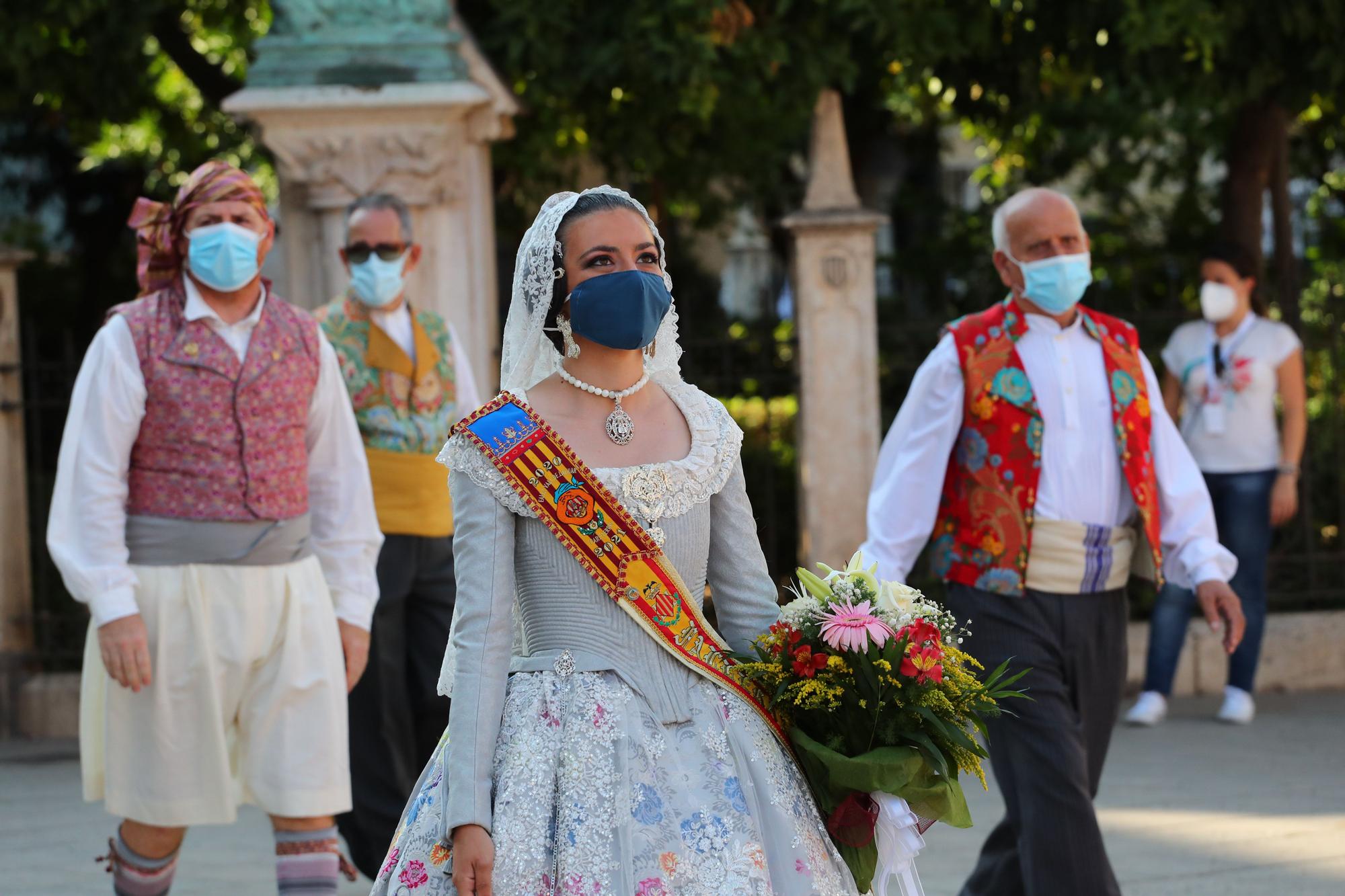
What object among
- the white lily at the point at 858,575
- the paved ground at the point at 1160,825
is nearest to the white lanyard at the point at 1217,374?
the paved ground at the point at 1160,825

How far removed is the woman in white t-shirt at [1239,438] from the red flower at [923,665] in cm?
576

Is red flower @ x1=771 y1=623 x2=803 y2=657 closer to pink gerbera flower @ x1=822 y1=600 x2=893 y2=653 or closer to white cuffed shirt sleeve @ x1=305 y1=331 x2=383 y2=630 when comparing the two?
pink gerbera flower @ x1=822 y1=600 x2=893 y2=653

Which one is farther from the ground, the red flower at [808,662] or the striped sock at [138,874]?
the red flower at [808,662]

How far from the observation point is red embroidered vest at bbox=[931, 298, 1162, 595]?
4953 millimetres

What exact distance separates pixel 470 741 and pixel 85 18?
7.04m

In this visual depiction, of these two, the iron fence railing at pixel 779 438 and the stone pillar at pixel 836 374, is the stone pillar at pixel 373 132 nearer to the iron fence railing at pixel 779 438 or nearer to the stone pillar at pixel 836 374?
the iron fence railing at pixel 779 438

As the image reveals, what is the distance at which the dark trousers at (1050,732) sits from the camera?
4.72 m

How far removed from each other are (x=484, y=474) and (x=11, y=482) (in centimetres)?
647

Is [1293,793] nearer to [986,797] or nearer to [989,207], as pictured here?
[986,797]

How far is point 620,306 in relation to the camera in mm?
3258

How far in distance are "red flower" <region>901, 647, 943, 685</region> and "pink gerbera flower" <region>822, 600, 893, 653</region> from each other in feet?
0.19

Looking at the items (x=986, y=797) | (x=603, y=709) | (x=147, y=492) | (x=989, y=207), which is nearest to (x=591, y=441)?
(x=603, y=709)

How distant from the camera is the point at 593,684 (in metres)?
3.26

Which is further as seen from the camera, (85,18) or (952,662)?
(85,18)
